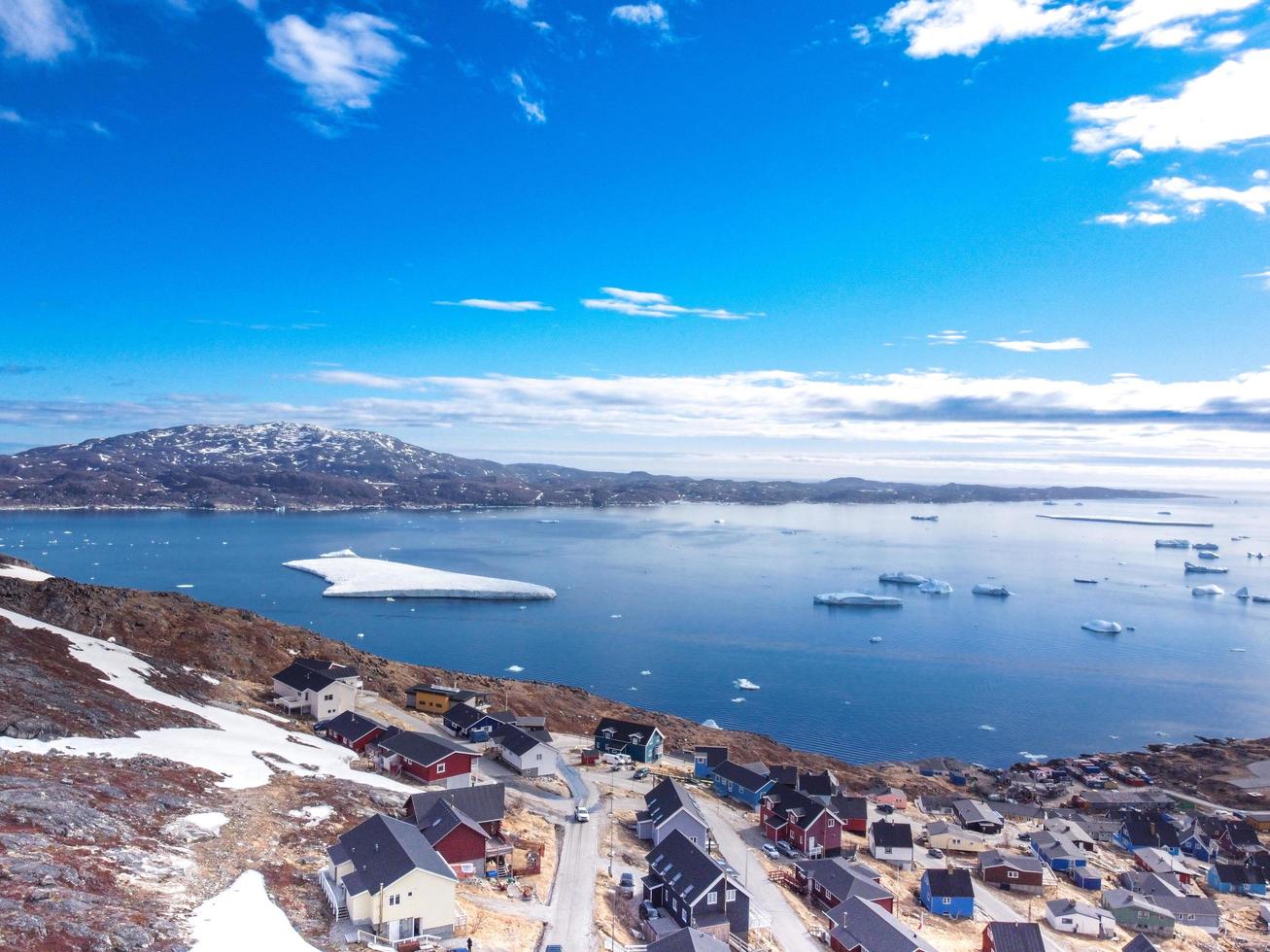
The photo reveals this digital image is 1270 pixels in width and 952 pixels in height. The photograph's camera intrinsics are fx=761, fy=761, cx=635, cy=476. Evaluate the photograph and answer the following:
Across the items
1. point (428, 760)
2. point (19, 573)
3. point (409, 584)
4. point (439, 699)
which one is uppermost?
point (19, 573)

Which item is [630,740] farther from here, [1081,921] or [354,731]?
[1081,921]

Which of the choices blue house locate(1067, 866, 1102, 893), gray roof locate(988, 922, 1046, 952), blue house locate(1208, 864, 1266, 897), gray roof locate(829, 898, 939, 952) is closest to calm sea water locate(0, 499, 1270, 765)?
blue house locate(1208, 864, 1266, 897)

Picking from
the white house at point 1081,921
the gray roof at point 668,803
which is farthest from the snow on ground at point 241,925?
the white house at point 1081,921

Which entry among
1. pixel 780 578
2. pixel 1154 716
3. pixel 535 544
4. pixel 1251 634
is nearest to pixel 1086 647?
pixel 1154 716

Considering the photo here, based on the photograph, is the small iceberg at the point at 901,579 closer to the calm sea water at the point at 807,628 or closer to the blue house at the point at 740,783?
the calm sea water at the point at 807,628

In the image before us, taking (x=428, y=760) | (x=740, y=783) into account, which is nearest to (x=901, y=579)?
(x=740, y=783)

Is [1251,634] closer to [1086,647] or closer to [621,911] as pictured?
[1086,647]
